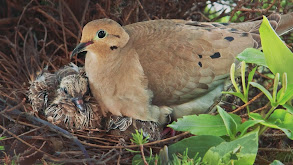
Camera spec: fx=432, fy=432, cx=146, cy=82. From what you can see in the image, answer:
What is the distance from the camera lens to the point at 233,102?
2709 millimetres

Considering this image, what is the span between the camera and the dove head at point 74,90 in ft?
8.17

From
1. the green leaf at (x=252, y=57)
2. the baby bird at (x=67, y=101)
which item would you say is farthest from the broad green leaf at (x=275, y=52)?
the baby bird at (x=67, y=101)

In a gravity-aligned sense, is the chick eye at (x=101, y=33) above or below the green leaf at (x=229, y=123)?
above

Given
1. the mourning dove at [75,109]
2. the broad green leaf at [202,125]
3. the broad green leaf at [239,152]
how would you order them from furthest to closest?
the mourning dove at [75,109]
the broad green leaf at [202,125]
the broad green leaf at [239,152]

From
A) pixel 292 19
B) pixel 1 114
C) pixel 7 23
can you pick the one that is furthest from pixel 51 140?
pixel 292 19

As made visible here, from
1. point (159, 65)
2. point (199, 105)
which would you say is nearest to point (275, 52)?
point (159, 65)

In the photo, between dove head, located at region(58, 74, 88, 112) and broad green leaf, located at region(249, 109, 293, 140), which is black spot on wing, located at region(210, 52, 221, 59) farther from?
broad green leaf, located at region(249, 109, 293, 140)

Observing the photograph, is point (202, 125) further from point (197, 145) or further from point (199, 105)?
point (199, 105)

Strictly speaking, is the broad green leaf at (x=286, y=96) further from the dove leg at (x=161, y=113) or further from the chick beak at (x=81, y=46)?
the chick beak at (x=81, y=46)

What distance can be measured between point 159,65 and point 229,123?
0.90 m

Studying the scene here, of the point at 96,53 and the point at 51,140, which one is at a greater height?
the point at 96,53

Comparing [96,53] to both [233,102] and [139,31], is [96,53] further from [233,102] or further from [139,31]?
[233,102]

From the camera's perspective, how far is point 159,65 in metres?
2.37

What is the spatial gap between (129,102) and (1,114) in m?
0.68
